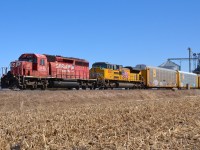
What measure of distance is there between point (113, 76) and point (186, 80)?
26683 mm

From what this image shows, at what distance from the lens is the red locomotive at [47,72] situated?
29.1 metres

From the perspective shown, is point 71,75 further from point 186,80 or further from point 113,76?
point 186,80

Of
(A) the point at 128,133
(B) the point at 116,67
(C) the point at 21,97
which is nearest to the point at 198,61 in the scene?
(B) the point at 116,67

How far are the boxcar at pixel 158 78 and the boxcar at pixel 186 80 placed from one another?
5.61 ft

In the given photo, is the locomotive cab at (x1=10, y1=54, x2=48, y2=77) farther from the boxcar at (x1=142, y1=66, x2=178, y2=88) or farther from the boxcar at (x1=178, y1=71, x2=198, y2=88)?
the boxcar at (x1=178, y1=71, x2=198, y2=88)

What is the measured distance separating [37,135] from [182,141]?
3828 millimetres

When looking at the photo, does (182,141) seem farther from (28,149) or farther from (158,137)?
(28,149)

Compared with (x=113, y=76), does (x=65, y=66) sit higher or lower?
higher

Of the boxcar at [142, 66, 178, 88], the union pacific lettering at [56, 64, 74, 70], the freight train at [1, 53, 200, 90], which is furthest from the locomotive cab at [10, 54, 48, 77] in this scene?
the boxcar at [142, 66, 178, 88]

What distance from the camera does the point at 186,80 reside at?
65.2m

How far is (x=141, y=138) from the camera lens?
9.35 metres

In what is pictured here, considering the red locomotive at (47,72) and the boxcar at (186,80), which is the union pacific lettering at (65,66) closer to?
the red locomotive at (47,72)

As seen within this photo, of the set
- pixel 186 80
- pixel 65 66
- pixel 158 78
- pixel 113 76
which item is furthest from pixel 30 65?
pixel 186 80

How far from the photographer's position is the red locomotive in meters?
29.1
